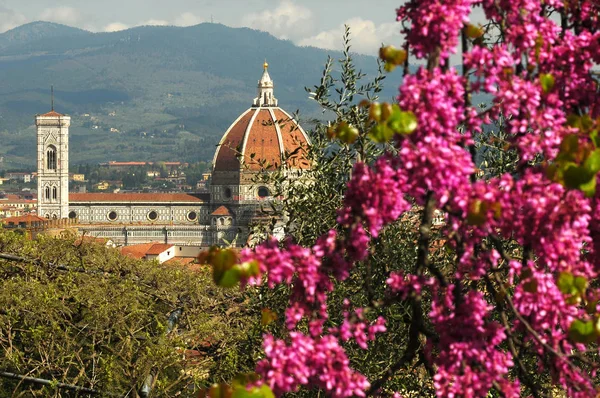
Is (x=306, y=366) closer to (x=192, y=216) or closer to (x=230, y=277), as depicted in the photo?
(x=230, y=277)

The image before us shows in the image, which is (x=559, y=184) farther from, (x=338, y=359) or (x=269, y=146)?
(x=269, y=146)

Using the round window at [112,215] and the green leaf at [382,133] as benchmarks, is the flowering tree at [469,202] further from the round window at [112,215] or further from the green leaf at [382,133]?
the round window at [112,215]

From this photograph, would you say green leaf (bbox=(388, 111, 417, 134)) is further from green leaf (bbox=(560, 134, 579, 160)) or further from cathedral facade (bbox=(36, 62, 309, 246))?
cathedral facade (bbox=(36, 62, 309, 246))

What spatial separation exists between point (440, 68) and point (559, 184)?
0.45 metres

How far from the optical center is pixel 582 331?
281cm

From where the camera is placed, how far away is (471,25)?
3.03 meters

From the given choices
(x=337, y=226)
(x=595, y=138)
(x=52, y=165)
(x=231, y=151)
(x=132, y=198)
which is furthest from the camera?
(x=52, y=165)

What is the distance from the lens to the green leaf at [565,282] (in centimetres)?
274

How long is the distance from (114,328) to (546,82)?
265 inches

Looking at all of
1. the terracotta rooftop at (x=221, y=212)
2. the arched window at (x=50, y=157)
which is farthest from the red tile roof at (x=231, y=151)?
the arched window at (x=50, y=157)

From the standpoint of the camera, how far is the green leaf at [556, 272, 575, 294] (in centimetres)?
274

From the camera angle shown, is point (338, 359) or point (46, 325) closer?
point (338, 359)

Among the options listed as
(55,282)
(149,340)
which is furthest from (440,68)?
(55,282)

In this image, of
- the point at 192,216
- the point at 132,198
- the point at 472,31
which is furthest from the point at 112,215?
the point at 472,31
